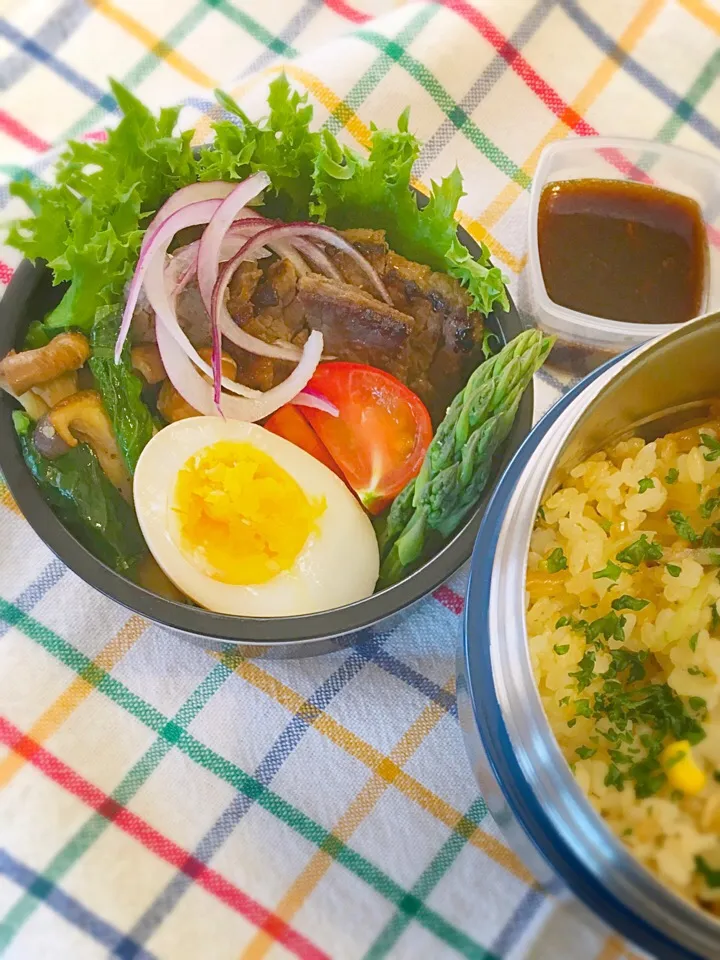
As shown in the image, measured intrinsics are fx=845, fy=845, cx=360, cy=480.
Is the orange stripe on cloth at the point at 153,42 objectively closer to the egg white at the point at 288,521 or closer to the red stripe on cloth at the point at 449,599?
the egg white at the point at 288,521

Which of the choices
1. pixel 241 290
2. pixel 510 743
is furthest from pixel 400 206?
pixel 510 743

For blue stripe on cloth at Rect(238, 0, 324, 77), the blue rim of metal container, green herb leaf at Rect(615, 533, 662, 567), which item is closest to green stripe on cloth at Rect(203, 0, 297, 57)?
blue stripe on cloth at Rect(238, 0, 324, 77)

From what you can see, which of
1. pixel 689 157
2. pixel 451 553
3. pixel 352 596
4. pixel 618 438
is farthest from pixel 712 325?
pixel 689 157

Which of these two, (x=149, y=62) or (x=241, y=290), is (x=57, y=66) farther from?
(x=241, y=290)

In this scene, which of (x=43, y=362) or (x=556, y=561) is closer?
(x=556, y=561)

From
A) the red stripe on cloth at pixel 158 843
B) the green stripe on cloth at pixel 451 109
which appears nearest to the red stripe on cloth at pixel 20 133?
the green stripe on cloth at pixel 451 109

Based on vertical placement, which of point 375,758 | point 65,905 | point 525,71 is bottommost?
point 65,905

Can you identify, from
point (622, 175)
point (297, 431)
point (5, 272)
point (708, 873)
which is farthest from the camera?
point (622, 175)

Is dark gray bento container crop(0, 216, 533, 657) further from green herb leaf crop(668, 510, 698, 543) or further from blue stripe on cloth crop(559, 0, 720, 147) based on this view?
blue stripe on cloth crop(559, 0, 720, 147)
